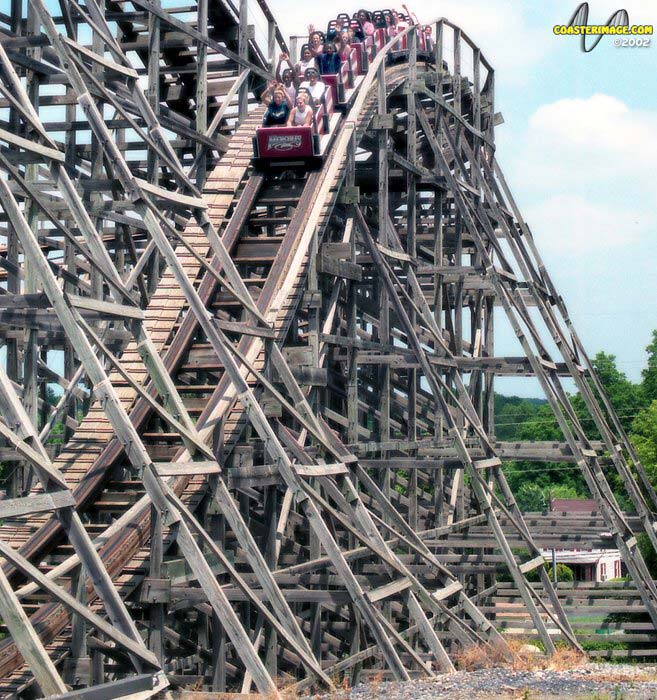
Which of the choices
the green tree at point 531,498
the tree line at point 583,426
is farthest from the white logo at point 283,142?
the green tree at point 531,498

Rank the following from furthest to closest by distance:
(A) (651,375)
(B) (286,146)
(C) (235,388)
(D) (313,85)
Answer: (A) (651,375), (D) (313,85), (B) (286,146), (C) (235,388)

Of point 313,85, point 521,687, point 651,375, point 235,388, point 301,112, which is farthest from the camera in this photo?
point 651,375

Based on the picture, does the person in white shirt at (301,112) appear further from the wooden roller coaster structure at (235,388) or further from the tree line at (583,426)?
the tree line at (583,426)

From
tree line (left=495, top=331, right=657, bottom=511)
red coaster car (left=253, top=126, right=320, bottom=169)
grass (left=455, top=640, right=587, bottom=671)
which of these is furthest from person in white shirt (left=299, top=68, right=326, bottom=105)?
tree line (left=495, top=331, right=657, bottom=511)

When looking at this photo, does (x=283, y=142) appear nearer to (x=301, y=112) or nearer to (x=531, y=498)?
(x=301, y=112)

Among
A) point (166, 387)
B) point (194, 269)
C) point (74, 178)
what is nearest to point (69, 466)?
point (166, 387)

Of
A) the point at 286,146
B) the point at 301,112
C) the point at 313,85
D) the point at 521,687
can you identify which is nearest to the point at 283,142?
the point at 286,146

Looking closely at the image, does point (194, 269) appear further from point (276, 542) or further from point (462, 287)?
point (462, 287)
